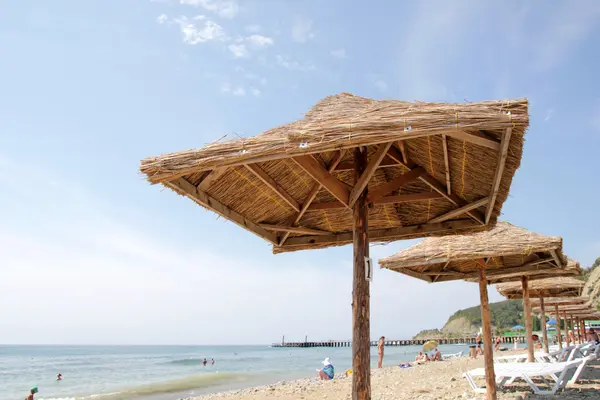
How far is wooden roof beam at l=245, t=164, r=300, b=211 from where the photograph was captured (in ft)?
13.1

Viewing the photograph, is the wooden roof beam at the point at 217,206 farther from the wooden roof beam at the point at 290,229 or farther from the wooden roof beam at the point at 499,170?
the wooden roof beam at the point at 499,170

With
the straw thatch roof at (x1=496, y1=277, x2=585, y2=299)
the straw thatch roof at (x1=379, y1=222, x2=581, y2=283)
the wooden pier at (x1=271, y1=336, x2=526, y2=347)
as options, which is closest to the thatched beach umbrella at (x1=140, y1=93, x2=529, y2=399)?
the straw thatch roof at (x1=379, y1=222, x2=581, y2=283)

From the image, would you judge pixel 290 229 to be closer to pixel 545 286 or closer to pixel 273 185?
pixel 273 185

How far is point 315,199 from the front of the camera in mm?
5184

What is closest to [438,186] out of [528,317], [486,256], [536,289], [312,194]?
[312,194]

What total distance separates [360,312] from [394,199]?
1205 millimetres

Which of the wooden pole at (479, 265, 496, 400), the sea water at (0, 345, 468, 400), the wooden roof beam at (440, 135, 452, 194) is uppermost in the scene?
the wooden roof beam at (440, 135, 452, 194)

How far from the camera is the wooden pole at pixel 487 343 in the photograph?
233 inches

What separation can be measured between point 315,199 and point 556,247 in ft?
10.6

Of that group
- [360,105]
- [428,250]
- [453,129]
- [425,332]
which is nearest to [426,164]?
[360,105]

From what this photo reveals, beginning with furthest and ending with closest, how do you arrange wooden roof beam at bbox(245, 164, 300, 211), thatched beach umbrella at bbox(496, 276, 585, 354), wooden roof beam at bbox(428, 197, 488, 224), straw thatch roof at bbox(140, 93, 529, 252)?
thatched beach umbrella at bbox(496, 276, 585, 354)
wooden roof beam at bbox(428, 197, 488, 224)
wooden roof beam at bbox(245, 164, 300, 211)
straw thatch roof at bbox(140, 93, 529, 252)

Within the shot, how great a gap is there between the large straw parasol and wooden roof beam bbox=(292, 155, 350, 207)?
240 cm

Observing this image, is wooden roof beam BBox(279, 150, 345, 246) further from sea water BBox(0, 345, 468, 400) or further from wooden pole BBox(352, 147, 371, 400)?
sea water BBox(0, 345, 468, 400)

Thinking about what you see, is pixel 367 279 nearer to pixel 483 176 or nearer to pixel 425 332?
pixel 483 176
